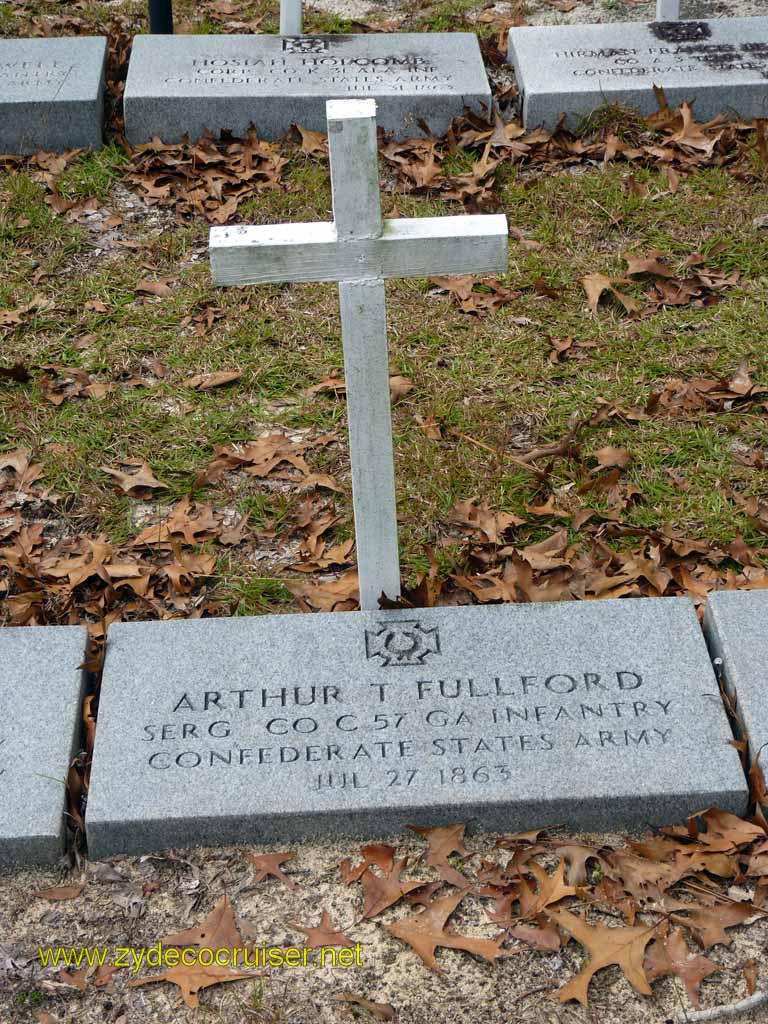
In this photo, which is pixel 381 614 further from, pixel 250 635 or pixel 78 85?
pixel 78 85

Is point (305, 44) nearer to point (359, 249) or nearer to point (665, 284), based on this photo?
point (665, 284)

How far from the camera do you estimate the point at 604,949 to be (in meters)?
2.44

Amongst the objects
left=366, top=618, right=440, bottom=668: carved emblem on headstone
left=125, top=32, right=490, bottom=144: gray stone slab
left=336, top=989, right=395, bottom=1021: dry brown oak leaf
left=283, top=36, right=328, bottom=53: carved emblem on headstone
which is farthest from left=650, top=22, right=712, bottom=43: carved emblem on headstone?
left=336, top=989, right=395, bottom=1021: dry brown oak leaf

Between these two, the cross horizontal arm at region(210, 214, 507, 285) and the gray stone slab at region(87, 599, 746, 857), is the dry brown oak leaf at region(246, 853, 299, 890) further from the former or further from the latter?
the cross horizontal arm at region(210, 214, 507, 285)

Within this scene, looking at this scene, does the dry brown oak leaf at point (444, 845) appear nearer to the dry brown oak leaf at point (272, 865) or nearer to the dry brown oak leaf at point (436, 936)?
the dry brown oak leaf at point (436, 936)

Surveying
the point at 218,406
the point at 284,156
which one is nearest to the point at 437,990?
the point at 218,406

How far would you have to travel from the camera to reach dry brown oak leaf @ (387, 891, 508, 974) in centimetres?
246

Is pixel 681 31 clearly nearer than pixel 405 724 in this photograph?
No

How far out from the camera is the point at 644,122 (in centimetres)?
557

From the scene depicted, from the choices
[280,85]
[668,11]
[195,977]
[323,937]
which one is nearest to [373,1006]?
[323,937]

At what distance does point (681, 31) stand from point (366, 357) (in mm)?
4350

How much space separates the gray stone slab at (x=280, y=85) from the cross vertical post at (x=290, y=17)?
0.15 metres

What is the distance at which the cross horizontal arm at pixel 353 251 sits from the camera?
252cm

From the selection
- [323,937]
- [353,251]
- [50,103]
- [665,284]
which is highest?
[353,251]
